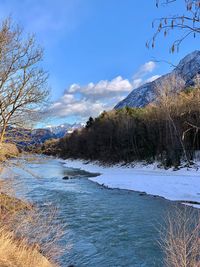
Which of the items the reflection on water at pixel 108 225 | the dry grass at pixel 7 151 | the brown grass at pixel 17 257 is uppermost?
the dry grass at pixel 7 151

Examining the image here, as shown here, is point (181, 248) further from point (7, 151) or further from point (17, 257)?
point (7, 151)

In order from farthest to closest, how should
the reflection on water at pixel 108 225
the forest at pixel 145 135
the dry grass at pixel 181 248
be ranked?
1. the forest at pixel 145 135
2. the reflection on water at pixel 108 225
3. the dry grass at pixel 181 248

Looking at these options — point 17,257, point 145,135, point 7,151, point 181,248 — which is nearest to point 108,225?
point 7,151

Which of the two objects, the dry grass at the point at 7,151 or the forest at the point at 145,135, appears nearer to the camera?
the dry grass at the point at 7,151

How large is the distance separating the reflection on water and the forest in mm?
7391

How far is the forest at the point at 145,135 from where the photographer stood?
40.6 metres

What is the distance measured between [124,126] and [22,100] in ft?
159

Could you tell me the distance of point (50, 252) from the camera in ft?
33.8

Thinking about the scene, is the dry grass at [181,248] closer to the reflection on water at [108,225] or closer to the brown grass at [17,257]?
the brown grass at [17,257]

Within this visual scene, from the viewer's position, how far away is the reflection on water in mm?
11680

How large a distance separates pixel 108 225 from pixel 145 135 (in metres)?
39.9

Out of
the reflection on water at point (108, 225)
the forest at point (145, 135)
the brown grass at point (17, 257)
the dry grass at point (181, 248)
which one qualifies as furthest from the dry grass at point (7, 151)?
the forest at point (145, 135)

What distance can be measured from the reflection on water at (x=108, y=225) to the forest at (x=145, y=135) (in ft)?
24.2

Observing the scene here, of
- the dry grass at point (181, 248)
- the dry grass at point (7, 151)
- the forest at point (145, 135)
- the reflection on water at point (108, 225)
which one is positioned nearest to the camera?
the dry grass at point (181, 248)
